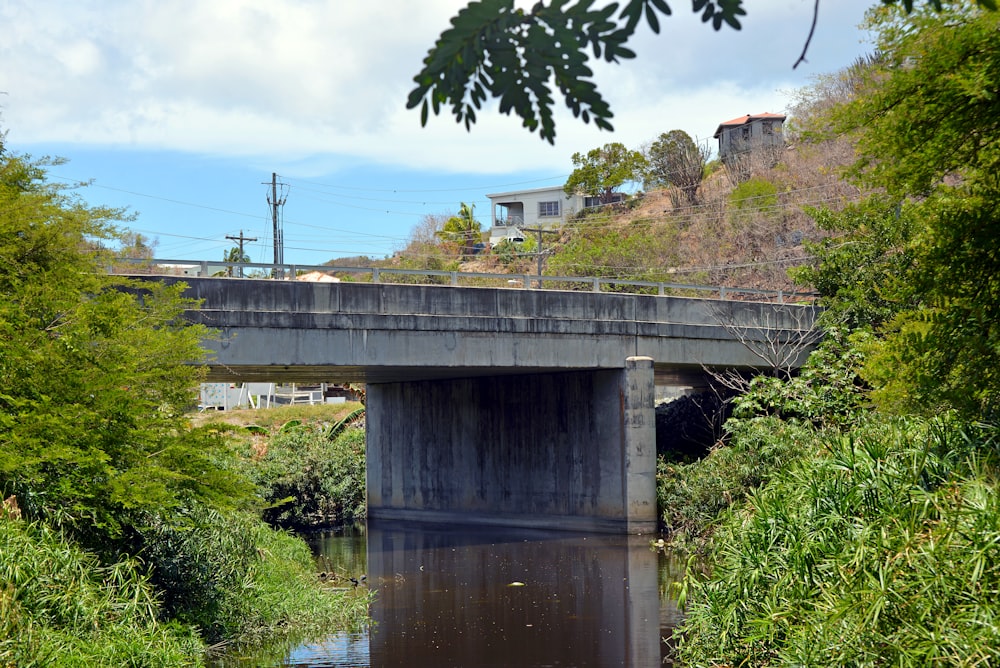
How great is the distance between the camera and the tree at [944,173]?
11.0 metres

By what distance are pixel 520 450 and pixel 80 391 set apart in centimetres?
1785

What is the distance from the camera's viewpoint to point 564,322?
25.8m

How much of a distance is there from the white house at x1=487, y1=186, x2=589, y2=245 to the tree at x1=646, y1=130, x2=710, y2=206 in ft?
20.1

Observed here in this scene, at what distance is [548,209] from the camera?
8075cm

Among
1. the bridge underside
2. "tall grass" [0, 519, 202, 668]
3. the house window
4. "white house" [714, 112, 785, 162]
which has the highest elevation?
"white house" [714, 112, 785, 162]

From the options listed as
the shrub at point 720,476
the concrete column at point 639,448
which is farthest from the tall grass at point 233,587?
the concrete column at point 639,448

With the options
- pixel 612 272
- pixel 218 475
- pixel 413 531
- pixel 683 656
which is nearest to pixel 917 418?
pixel 683 656

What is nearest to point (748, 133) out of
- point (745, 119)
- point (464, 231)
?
point (745, 119)

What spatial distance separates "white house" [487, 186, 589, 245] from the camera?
78875 mm

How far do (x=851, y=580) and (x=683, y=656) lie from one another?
343 centimetres

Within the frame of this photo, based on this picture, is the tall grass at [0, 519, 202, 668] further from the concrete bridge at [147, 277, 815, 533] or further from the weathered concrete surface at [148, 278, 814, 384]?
the concrete bridge at [147, 277, 815, 533]

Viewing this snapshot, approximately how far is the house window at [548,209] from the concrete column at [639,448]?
5431 cm

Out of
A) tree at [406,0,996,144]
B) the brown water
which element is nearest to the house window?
the brown water

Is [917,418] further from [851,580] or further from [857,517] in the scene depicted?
[851,580]
